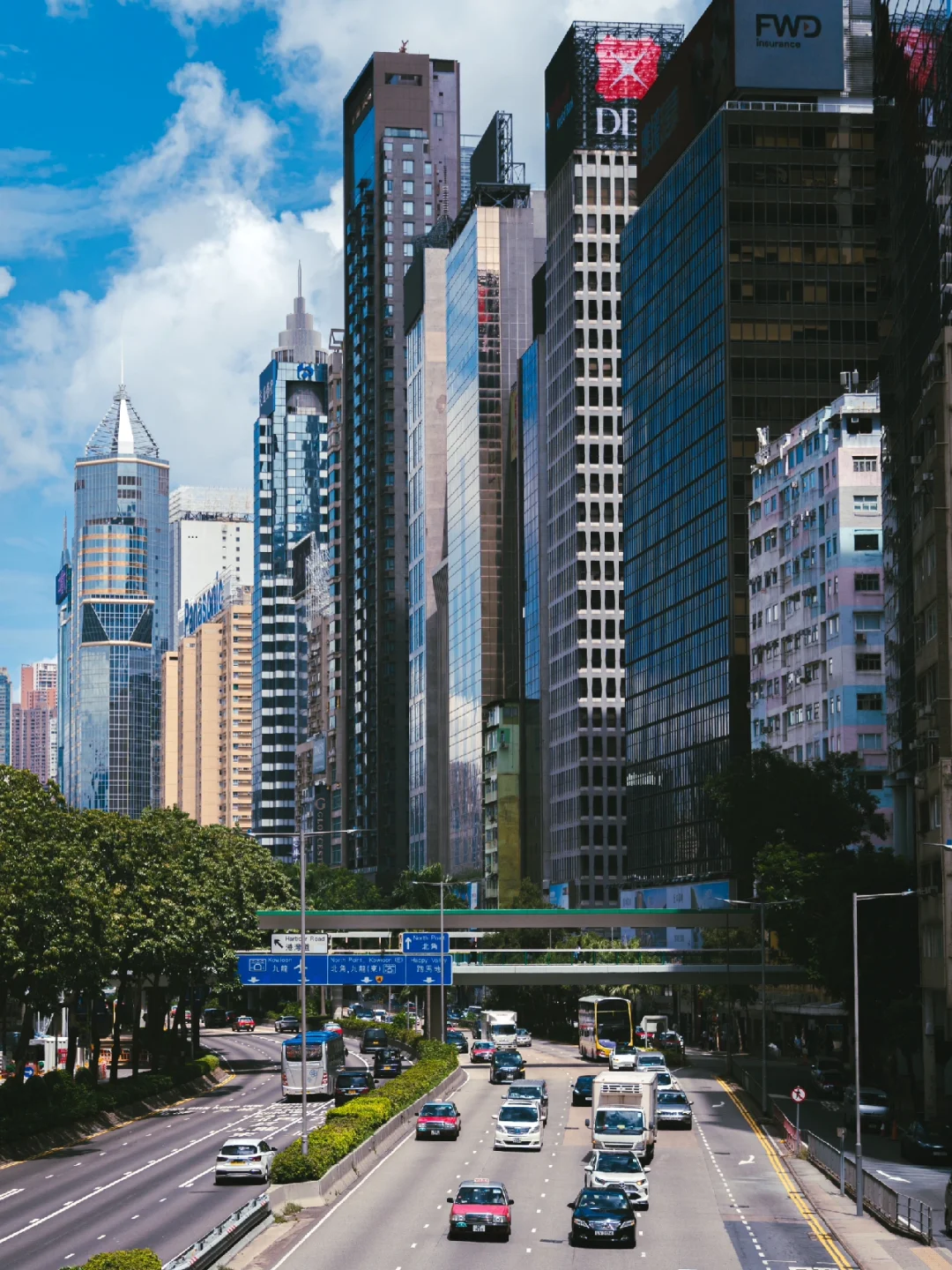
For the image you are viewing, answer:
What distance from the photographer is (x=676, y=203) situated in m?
186

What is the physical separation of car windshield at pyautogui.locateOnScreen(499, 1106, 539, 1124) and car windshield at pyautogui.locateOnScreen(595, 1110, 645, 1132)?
5218 mm

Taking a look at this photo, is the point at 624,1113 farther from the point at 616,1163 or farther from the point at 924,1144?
the point at 924,1144

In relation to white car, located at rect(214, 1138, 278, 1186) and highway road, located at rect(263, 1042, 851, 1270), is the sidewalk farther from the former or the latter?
white car, located at rect(214, 1138, 278, 1186)

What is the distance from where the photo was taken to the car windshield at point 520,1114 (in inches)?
3087

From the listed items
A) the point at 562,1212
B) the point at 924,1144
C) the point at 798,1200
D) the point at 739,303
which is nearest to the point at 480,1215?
the point at 562,1212

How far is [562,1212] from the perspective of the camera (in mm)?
60562

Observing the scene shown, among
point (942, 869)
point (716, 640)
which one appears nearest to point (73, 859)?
point (942, 869)

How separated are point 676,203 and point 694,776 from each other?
55.3 meters

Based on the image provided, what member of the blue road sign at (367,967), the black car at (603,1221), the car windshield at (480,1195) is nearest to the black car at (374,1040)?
the blue road sign at (367,967)

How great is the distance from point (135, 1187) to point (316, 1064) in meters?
31.8

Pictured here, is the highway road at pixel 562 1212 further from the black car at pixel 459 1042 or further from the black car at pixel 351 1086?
the black car at pixel 459 1042

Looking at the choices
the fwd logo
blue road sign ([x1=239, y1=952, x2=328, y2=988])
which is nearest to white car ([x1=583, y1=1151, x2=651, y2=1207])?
blue road sign ([x1=239, y1=952, x2=328, y2=988])

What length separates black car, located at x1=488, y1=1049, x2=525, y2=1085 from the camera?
114m

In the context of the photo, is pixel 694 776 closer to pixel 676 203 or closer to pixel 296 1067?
pixel 676 203
